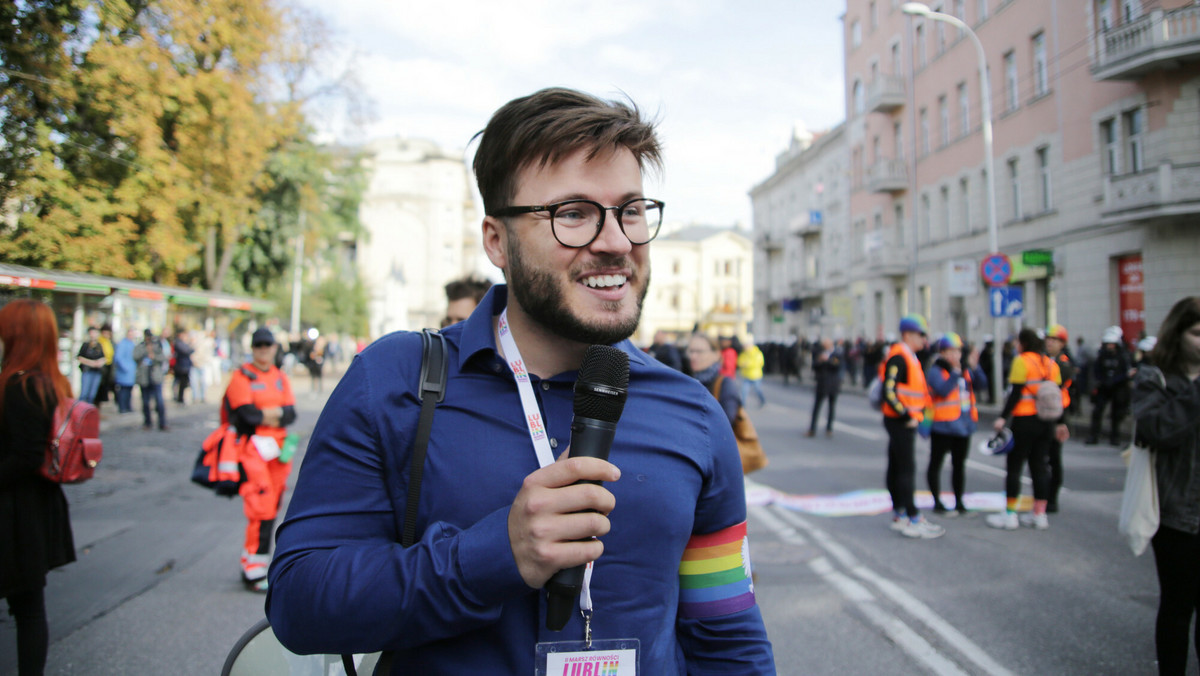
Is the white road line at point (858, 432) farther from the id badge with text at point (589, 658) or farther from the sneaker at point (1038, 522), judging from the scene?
the id badge with text at point (589, 658)

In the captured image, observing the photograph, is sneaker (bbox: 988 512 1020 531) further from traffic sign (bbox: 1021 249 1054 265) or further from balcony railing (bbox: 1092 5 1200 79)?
balcony railing (bbox: 1092 5 1200 79)

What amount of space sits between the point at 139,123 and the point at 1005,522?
12.4m

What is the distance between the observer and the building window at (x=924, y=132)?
1264 inches

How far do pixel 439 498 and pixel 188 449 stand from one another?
13371 mm

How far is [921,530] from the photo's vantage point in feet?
23.4

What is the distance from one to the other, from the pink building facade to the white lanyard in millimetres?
20391

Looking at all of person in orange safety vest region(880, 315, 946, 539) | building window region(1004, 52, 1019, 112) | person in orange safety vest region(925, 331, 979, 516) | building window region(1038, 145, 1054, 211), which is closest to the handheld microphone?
person in orange safety vest region(880, 315, 946, 539)

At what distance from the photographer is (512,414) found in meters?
1.50

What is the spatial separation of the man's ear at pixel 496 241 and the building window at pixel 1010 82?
1102 inches

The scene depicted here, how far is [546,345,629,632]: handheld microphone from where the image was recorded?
4.07ft

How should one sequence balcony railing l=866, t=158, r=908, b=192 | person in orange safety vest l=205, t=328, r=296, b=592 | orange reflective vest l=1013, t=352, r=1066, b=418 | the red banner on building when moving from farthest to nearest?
balcony railing l=866, t=158, r=908, b=192 → the red banner on building → orange reflective vest l=1013, t=352, r=1066, b=418 → person in orange safety vest l=205, t=328, r=296, b=592

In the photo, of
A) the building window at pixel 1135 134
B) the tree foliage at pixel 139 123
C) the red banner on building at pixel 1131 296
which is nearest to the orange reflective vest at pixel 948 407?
the tree foliage at pixel 139 123

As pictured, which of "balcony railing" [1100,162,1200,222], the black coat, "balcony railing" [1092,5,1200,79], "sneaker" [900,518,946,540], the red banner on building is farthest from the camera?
the red banner on building

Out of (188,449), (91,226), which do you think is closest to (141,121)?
(91,226)
